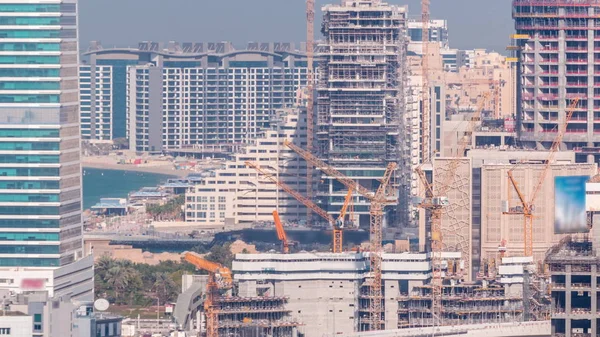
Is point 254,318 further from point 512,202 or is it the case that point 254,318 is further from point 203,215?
point 203,215

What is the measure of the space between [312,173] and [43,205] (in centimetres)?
4381

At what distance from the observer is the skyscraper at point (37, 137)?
95000 millimetres

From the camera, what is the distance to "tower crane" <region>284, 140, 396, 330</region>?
92688 mm

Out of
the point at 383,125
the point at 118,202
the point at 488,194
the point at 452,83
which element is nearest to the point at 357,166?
the point at 383,125

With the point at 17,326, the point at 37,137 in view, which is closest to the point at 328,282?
the point at 37,137

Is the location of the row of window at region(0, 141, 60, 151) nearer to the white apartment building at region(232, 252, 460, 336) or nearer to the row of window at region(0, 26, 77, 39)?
the row of window at region(0, 26, 77, 39)

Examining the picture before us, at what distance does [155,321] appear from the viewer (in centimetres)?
9350

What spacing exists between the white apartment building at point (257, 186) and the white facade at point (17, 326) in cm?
7200

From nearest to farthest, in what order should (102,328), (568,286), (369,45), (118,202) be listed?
(568,286), (102,328), (369,45), (118,202)

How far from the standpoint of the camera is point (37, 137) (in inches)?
3750

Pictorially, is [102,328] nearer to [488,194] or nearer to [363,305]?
[363,305]

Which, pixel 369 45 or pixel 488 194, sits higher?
pixel 369 45

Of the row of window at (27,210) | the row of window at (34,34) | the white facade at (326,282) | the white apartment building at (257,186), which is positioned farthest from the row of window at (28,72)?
the white apartment building at (257,186)

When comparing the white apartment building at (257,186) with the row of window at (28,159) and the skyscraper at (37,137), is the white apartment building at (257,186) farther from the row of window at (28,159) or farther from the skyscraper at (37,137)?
the row of window at (28,159)
